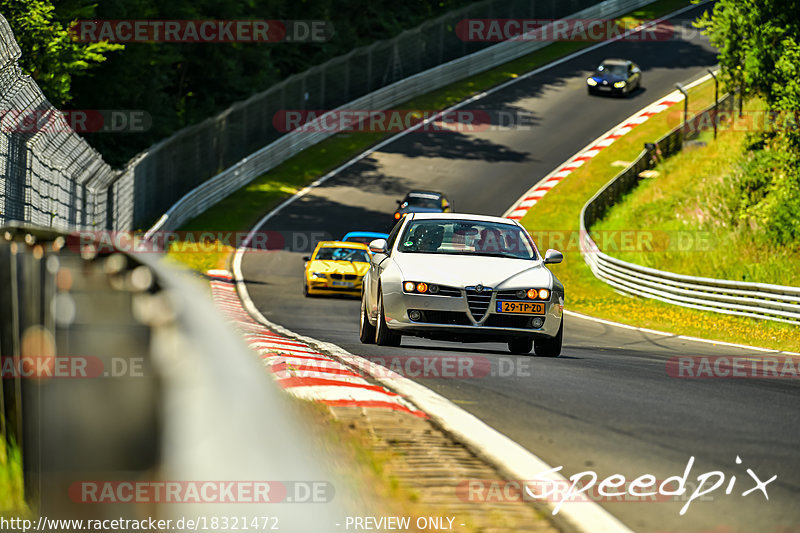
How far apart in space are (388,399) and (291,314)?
13.7 metres

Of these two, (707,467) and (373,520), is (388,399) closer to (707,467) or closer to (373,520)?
(707,467)

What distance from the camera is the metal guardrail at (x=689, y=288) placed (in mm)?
19750

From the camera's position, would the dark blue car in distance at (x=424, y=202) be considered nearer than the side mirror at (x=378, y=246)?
No

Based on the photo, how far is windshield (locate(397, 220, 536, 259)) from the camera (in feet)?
41.2

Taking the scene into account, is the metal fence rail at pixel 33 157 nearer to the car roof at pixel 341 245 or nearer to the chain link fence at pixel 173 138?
the chain link fence at pixel 173 138

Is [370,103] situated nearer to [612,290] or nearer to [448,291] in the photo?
[612,290]

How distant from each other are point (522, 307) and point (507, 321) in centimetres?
22

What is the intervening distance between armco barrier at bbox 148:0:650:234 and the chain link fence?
32cm

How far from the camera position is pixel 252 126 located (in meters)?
43.7

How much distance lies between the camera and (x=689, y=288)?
2416cm
